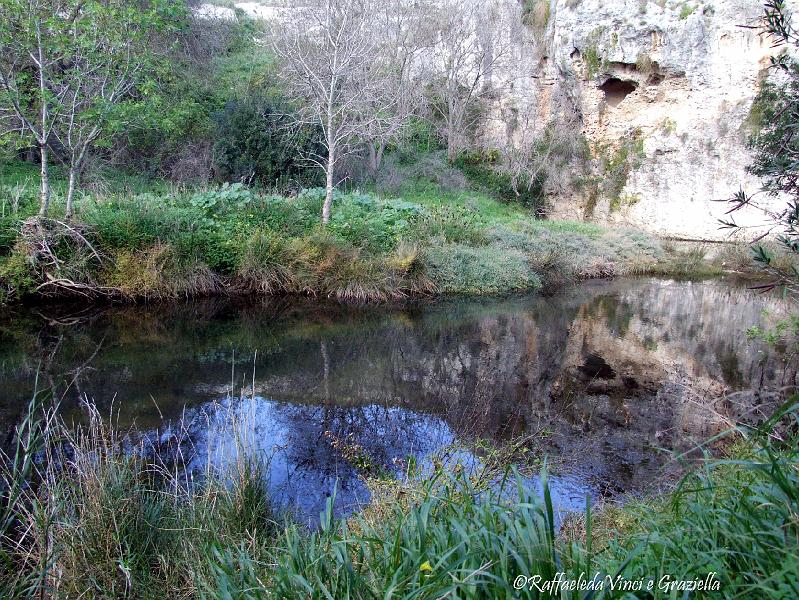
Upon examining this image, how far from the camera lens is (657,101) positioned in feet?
70.2

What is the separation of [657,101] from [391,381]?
62.3 feet

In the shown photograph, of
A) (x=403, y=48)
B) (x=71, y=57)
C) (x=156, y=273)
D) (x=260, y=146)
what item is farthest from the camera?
(x=403, y=48)

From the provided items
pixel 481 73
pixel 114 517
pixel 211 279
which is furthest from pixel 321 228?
pixel 481 73

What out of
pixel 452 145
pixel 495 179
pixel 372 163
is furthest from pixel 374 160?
pixel 495 179

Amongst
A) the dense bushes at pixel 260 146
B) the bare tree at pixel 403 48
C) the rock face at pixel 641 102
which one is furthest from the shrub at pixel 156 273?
the rock face at pixel 641 102

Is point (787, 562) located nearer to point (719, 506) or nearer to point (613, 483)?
point (719, 506)

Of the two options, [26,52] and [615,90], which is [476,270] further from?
[615,90]

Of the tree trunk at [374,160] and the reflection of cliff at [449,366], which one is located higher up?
the tree trunk at [374,160]

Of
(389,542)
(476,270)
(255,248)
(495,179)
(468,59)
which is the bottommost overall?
(476,270)

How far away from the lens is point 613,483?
5.00 metres

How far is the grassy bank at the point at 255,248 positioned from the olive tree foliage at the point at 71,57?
869mm

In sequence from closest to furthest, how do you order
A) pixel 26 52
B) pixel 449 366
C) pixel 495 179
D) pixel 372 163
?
pixel 449 366 → pixel 26 52 → pixel 372 163 → pixel 495 179

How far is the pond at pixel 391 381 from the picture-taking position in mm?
5227

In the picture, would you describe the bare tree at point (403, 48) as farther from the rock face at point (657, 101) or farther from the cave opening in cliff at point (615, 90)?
the cave opening in cliff at point (615, 90)
